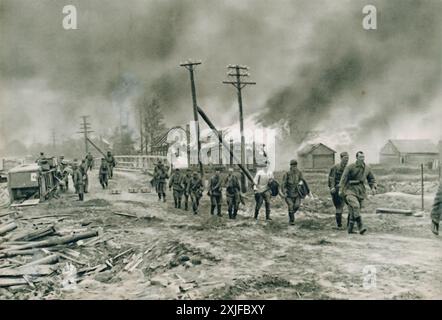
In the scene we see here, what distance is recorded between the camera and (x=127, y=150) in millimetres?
9586

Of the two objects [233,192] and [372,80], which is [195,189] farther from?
[372,80]

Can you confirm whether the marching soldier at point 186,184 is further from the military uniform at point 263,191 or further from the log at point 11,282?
the log at point 11,282

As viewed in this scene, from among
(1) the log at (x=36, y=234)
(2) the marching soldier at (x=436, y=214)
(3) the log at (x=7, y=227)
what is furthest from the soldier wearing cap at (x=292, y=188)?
(3) the log at (x=7, y=227)

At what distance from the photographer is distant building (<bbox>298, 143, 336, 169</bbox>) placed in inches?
350

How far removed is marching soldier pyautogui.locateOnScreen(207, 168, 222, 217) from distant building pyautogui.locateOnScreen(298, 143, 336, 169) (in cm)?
173

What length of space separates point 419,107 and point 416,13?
1902mm

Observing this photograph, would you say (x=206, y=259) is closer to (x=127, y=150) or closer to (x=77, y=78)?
(x=127, y=150)

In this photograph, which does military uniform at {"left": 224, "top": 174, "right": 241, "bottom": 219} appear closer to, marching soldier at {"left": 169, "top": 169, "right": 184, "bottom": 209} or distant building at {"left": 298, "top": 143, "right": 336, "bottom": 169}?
marching soldier at {"left": 169, "top": 169, "right": 184, "bottom": 209}

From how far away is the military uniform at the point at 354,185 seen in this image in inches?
331

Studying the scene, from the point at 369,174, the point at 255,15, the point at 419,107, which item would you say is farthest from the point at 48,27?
the point at 419,107

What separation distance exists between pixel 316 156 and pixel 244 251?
244 cm

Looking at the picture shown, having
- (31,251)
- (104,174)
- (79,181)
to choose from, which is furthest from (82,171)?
(31,251)

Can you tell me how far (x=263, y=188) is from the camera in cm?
905
